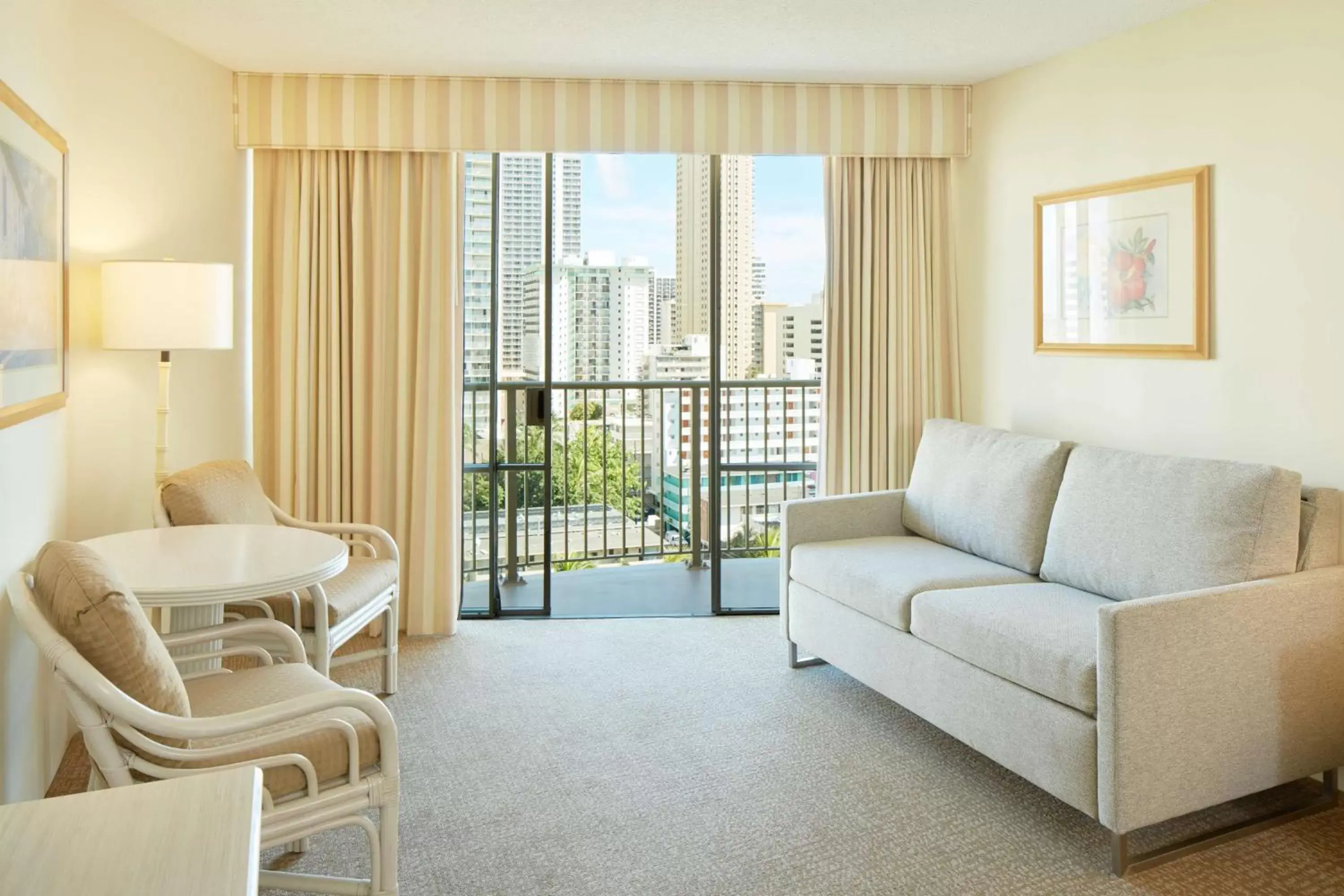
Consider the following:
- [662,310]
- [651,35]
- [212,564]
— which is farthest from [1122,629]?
[662,310]

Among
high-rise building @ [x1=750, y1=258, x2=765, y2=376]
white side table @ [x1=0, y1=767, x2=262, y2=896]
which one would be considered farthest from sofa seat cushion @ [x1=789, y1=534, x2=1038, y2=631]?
white side table @ [x1=0, y1=767, x2=262, y2=896]

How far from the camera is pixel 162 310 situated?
3.12 metres

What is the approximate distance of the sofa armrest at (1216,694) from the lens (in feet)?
7.68

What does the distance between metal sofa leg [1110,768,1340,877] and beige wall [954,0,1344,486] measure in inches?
34.7

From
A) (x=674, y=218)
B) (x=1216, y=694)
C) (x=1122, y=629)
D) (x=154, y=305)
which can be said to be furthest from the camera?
(x=674, y=218)

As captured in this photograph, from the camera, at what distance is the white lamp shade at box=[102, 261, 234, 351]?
309 cm

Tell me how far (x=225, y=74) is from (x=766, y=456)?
301 centimetres

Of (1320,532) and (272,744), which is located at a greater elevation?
(1320,532)

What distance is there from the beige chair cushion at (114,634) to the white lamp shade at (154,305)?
142cm

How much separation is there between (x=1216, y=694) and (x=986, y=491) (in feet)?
4.18

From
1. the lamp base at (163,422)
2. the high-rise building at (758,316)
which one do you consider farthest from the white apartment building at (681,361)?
the lamp base at (163,422)

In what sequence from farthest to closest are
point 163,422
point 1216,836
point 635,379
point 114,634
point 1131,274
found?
point 635,379 → point 1131,274 → point 163,422 → point 1216,836 → point 114,634

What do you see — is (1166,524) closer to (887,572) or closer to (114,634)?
(887,572)

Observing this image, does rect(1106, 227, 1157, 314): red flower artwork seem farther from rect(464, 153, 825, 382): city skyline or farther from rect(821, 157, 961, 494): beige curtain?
rect(464, 153, 825, 382): city skyline
